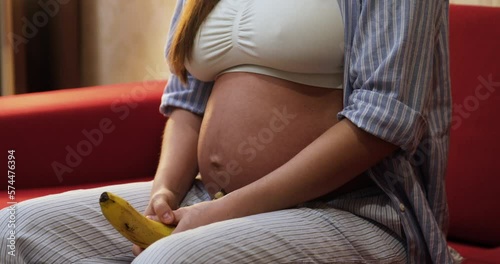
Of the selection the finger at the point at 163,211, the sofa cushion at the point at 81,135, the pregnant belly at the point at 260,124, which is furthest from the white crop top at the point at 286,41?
the sofa cushion at the point at 81,135

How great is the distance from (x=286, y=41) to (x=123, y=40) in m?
1.45

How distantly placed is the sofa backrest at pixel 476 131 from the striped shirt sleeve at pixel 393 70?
380mm

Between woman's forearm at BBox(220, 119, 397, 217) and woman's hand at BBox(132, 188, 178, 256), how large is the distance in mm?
109

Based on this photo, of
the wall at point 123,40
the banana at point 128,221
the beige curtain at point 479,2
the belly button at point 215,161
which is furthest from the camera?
the wall at point 123,40

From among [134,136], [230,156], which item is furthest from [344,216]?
[134,136]

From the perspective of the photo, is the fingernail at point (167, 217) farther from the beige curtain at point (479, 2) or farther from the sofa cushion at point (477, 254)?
the beige curtain at point (479, 2)

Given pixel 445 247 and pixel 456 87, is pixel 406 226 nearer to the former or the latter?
pixel 445 247

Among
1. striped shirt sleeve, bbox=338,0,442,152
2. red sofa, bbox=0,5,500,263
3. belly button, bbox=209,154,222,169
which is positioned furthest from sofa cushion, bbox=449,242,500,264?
belly button, bbox=209,154,222,169

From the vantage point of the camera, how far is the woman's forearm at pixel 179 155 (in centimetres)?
149

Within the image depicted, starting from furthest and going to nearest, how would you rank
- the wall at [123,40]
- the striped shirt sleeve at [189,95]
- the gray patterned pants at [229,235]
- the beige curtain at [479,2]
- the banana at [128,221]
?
1. the wall at [123,40]
2. the beige curtain at [479,2]
3. the striped shirt sleeve at [189,95]
4. the banana at [128,221]
5. the gray patterned pants at [229,235]

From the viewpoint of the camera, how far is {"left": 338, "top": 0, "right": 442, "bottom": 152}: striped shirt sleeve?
1.25m

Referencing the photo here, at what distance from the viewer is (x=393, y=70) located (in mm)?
1257

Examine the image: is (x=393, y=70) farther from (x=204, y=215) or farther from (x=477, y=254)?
(x=477, y=254)

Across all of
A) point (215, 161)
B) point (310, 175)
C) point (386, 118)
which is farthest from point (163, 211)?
point (386, 118)
